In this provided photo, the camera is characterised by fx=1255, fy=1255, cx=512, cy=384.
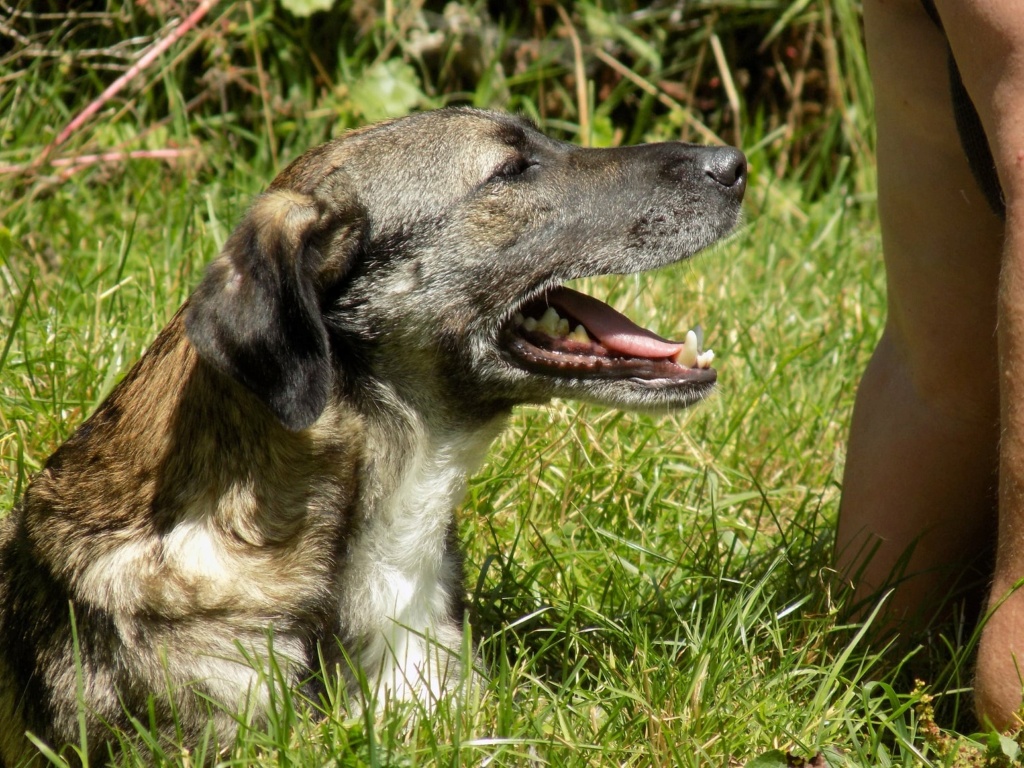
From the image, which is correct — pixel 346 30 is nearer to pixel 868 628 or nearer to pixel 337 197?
pixel 337 197

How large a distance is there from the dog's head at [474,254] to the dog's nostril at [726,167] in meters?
0.07

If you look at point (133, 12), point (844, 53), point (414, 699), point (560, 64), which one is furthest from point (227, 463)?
point (844, 53)

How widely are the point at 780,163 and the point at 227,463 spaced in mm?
4707

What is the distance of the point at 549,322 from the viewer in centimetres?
322

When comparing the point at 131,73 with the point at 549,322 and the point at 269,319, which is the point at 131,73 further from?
the point at 269,319

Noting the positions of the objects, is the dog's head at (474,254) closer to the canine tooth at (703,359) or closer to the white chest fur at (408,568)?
the canine tooth at (703,359)

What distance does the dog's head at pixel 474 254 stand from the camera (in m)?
3.01

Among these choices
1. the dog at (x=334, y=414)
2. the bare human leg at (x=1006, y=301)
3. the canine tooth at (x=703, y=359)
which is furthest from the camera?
the canine tooth at (x=703, y=359)

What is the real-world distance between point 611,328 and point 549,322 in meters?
0.16

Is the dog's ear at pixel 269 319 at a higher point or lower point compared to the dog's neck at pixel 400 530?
higher

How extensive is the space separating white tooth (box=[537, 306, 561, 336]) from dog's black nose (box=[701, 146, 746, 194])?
577mm

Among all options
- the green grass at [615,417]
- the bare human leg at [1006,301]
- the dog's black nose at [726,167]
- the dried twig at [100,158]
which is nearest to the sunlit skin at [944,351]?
the bare human leg at [1006,301]

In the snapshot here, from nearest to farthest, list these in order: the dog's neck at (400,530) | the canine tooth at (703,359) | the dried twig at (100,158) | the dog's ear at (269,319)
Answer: the dog's ear at (269,319) → the dog's neck at (400,530) → the canine tooth at (703,359) → the dried twig at (100,158)

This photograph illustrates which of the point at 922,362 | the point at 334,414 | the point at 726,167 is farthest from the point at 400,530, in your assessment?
the point at 922,362
